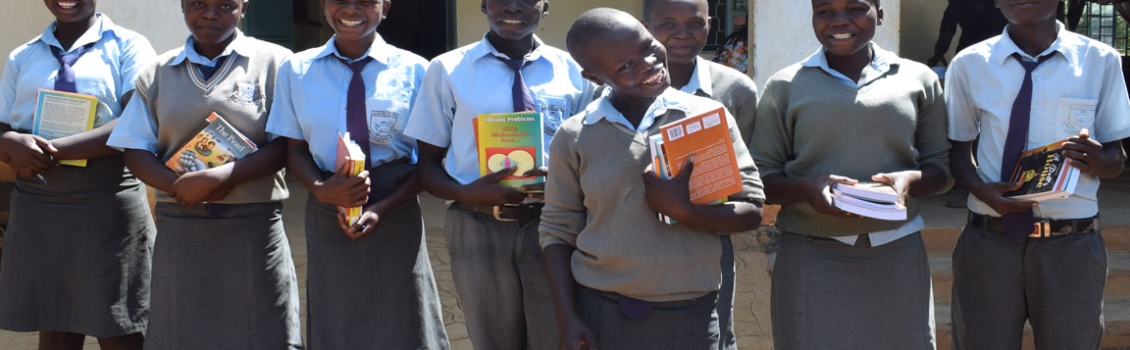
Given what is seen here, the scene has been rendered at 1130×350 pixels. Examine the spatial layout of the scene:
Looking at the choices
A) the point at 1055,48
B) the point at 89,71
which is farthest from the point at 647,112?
the point at 89,71

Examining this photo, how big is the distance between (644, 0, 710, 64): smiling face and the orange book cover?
69 centimetres

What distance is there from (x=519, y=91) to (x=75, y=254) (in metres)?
1.89

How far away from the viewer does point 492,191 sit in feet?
10.1

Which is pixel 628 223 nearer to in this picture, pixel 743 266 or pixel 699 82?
pixel 699 82

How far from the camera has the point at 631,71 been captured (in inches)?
103

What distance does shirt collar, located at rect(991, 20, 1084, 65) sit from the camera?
10.7 ft

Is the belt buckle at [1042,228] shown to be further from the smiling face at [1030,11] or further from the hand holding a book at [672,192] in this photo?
the hand holding a book at [672,192]

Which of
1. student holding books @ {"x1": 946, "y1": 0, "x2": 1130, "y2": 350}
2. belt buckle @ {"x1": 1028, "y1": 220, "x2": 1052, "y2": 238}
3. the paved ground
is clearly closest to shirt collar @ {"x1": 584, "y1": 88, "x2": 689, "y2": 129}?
student holding books @ {"x1": 946, "y1": 0, "x2": 1130, "y2": 350}

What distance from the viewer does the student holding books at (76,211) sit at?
3824mm

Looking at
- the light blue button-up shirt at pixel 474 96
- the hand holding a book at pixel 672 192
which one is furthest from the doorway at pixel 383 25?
the hand holding a book at pixel 672 192

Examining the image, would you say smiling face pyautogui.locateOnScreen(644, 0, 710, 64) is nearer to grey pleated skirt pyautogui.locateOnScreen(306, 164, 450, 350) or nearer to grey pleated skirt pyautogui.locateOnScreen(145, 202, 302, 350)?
grey pleated skirt pyautogui.locateOnScreen(306, 164, 450, 350)

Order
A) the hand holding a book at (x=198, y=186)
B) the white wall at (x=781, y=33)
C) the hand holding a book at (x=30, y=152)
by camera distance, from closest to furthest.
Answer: the hand holding a book at (x=198, y=186), the hand holding a book at (x=30, y=152), the white wall at (x=781, y=33)

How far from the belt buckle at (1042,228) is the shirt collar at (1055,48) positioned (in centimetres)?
51

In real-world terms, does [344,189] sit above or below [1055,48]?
below
